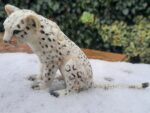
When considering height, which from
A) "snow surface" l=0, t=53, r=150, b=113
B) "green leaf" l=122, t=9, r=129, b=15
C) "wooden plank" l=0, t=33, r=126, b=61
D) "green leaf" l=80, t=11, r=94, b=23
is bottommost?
"snow surface" l=0, t=53, r=150, b=113

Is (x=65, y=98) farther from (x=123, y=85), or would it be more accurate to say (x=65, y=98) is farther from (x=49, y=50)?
(x=123, y=85)

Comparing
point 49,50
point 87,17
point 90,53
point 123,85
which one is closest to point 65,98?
point 49,50

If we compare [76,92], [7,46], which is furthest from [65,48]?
[7,46]

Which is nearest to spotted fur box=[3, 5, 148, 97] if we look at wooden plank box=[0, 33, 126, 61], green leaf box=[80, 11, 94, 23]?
wooden plank box=[0, 33, 126, 61]

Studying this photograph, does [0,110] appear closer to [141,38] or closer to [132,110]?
[132,110]

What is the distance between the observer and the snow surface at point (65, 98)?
7.32 ft

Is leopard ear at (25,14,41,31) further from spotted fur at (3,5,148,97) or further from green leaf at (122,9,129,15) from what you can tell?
green leaf at (122,9,129,15)

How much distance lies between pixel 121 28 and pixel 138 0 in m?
0.28

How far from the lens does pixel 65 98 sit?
2283 millimetres

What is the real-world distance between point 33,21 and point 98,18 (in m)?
1.61

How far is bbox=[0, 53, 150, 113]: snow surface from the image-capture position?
7.32 ft

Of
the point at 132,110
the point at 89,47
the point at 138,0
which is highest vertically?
the point at 138,0

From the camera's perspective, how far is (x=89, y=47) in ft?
12.5

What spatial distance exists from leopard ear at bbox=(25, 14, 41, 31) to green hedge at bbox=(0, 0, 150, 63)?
58.7 inches
